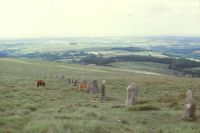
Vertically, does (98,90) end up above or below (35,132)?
below

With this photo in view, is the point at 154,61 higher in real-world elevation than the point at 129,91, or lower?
lower

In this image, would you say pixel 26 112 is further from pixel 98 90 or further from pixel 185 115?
pixel 98 90

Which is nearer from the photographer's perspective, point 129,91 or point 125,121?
point 125,121

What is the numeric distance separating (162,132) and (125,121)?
2509mm

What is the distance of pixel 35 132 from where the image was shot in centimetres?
1409

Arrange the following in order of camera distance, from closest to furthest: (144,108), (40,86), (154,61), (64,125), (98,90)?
(64,125)
(144,108)
(98,90)
(40,86)
(154,61)

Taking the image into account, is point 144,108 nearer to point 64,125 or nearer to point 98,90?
point 64,125

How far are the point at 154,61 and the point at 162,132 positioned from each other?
16119 cm

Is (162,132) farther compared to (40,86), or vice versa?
(40,86)

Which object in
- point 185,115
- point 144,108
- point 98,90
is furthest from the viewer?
point 98,90

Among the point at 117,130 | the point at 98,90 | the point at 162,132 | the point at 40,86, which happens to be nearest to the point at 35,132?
the point at 117,130

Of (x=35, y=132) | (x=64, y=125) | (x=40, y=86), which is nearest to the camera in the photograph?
(x=35, y=132)

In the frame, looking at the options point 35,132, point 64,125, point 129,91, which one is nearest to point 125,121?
point 64,125

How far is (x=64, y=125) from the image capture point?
50.0ft
